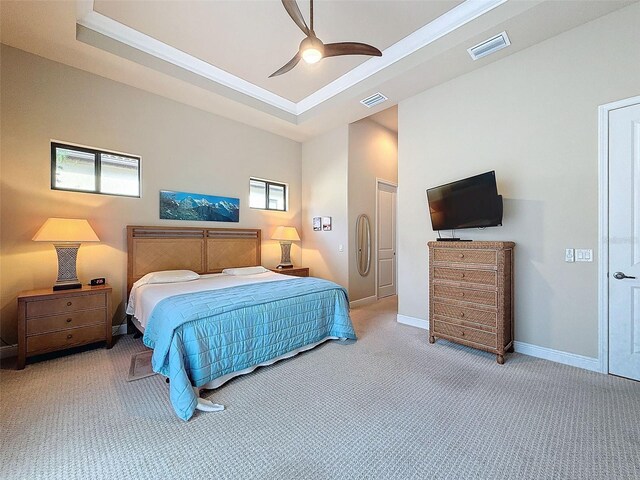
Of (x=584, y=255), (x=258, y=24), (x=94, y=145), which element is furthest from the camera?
(x=94, y=145)

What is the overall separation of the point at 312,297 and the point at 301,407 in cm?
124

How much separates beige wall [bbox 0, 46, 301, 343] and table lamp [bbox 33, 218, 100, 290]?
0.33 m

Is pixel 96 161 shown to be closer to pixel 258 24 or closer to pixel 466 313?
pixel 258 24

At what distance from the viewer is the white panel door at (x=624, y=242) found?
8.06 feet

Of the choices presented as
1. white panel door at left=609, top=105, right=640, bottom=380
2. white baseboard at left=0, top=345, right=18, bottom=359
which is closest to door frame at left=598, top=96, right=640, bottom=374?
white panel door at left=609, top=105, right=640, bottom=380

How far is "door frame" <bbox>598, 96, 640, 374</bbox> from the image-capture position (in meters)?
2.58

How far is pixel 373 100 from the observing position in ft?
13.7

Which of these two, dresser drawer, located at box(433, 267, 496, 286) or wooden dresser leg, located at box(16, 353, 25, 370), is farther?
dresser drawer, located at box(433, 267, 496, 286)

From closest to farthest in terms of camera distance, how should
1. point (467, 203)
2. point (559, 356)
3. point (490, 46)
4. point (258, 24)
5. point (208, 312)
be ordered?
point (208, 312), point (559, 356), point (490, 46), point (258, 24), point (467, 203)

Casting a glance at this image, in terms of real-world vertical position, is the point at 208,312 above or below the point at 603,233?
below

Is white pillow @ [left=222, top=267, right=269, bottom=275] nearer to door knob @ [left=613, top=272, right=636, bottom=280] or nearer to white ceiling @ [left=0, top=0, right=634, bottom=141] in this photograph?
white ceiling @ [left=0, top=0, right=634, bottom=141]

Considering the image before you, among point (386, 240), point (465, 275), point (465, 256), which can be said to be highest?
point (386, 240)

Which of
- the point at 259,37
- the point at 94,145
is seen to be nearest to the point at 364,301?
the point at 259,37

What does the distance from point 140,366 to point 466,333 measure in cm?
352
